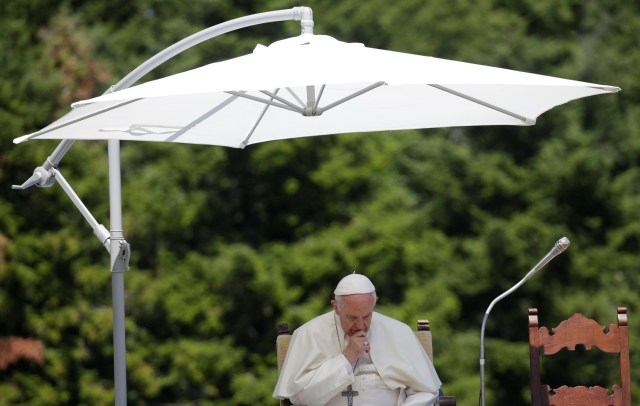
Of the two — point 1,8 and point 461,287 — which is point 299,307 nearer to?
point 461,287

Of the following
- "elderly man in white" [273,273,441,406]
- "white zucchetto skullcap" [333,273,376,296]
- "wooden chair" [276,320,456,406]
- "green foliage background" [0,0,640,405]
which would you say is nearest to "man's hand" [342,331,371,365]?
"elderly man in white" [273,273,441,406]

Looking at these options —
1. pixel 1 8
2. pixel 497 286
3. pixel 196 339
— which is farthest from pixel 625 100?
pixel 1 8

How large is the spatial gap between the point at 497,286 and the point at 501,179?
168cm

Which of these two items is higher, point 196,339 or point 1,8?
point 1,8

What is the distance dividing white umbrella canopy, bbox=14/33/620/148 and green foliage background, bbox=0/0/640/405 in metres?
10.1

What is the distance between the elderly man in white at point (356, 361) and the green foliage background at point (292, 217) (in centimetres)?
1051

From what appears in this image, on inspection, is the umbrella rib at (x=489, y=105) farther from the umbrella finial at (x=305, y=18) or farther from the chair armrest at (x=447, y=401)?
the chair armrest at (x=447, y=401)

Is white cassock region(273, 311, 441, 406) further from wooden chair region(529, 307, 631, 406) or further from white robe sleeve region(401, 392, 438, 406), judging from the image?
wooden chair region(529, 307, 631, 406)

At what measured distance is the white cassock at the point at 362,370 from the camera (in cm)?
521

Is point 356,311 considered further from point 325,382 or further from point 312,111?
point 312,111

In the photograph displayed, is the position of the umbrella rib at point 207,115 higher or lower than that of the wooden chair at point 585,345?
higher

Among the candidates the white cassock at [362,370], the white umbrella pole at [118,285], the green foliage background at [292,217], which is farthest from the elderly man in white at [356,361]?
the green foliage background at [292,217]

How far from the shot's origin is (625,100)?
19.9m

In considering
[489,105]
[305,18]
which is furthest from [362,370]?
[305,18]
